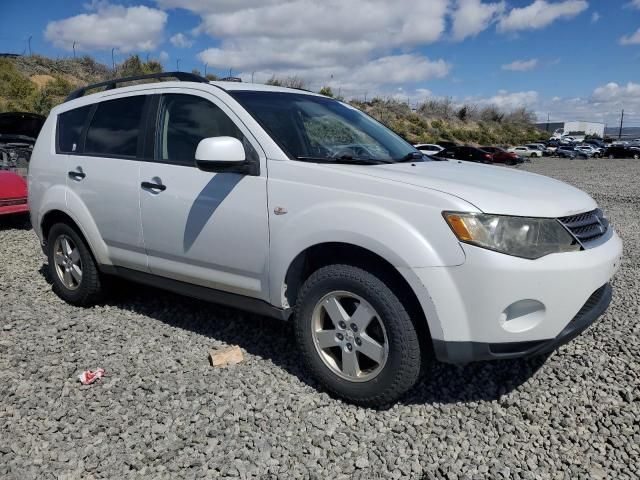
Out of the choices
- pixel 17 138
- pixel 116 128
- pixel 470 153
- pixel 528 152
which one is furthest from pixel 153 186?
pixel 528 152

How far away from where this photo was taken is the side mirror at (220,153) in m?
2.92

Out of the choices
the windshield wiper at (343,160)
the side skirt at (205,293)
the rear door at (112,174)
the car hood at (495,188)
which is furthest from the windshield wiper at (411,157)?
the rear door at (112,174)

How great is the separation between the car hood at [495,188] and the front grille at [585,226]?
0.03 metres

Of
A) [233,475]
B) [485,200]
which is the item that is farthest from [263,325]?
[485,200]

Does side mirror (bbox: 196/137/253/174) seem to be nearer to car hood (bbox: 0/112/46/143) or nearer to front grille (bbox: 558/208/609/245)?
front grille (bbox: 558/208/609/245)

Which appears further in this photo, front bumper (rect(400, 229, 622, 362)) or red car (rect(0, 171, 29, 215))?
red car (rect(0, 171, 29, 215))

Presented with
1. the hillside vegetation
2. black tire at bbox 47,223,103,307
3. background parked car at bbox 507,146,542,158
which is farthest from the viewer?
background parked car at bbox 507,146,542,158

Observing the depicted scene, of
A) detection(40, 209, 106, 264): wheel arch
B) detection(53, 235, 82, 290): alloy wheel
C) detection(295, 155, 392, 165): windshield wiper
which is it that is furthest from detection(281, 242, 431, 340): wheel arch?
detection(53, 235, 82, 290): alloy wheel

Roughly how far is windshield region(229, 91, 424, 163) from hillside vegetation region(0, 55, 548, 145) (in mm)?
5714

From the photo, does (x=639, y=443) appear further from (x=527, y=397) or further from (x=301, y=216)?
(x=301, y=216)

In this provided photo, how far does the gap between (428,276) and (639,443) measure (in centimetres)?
136

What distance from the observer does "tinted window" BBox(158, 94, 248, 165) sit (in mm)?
3402

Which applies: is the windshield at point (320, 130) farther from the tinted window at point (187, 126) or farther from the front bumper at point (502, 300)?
the front bumper at point (502, 300)

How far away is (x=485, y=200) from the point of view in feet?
8.25
